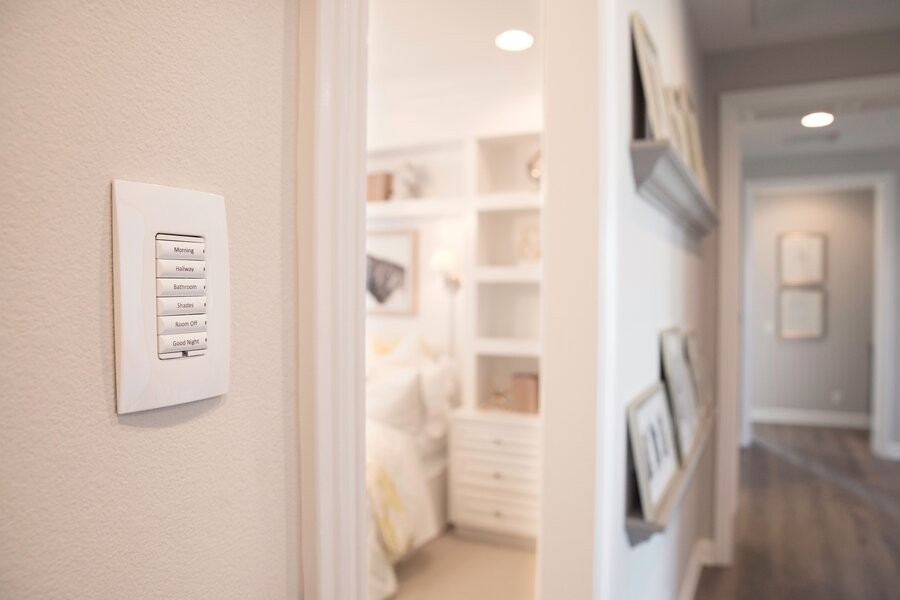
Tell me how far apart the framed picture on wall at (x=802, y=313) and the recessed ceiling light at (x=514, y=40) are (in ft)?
17.1

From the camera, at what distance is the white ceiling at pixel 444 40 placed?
296cm

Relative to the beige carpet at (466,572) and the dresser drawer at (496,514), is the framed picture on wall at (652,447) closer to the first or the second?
the beige carpet at (466,572)

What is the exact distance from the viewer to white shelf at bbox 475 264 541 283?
12.3 feet

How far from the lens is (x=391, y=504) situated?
2.92 m

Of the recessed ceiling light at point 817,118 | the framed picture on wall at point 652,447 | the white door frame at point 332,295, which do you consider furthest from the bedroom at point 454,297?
the white door frame at point 332,295

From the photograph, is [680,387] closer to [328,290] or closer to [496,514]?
[496,514]

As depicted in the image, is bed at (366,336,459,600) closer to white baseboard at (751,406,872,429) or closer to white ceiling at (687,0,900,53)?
white ceiling at (687,0,900,53)

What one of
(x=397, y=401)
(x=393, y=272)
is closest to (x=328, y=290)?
(x=397, y=401)

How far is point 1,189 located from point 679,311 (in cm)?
267

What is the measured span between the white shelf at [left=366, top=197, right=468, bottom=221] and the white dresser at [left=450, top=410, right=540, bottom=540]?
1.39 meters

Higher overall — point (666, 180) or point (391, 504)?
point (666, 180)

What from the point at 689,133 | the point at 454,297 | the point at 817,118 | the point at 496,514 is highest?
the point at 817,118

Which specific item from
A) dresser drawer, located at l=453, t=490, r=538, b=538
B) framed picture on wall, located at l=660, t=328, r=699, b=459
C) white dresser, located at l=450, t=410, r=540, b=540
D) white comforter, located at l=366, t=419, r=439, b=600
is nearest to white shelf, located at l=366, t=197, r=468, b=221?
white dresser, located at l=450, t=410, r=540, b=540

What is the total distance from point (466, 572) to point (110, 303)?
10.7 ft
